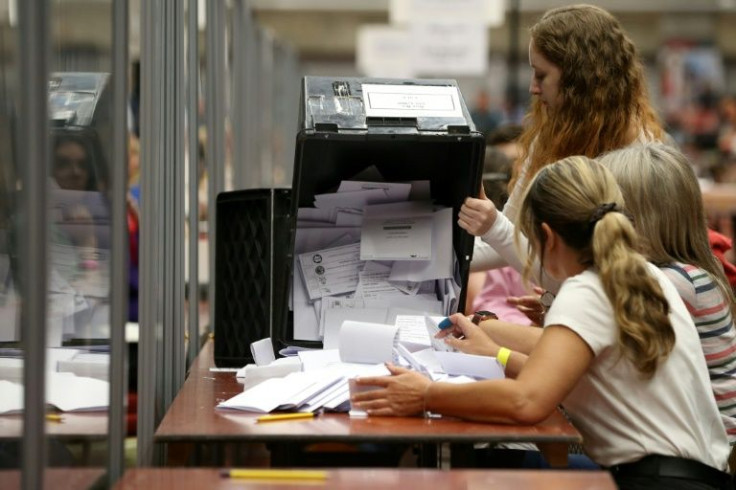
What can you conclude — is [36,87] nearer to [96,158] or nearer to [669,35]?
[96,158]

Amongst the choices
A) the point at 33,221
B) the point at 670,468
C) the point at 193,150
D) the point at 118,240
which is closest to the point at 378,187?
the point at 118,240

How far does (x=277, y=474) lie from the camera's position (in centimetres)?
193

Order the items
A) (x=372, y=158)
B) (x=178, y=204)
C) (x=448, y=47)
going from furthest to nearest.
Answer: (x=448, y=47), (x=178, y=204), (x=372, y=158)

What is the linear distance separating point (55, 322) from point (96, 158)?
372 mm

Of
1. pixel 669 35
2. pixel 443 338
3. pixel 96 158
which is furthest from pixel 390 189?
pixel 669 35

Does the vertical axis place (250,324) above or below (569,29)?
below

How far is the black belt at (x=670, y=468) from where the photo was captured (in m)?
2.36

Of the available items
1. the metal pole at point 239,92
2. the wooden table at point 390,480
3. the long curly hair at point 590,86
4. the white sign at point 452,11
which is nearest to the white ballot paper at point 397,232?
the long curly hair at point 590,86

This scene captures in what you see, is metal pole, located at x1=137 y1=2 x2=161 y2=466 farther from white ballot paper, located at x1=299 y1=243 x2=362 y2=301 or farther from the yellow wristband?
the yellow wristband

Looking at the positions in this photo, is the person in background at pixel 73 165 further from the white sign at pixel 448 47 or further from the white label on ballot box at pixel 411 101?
the white sign at pixel 448 47

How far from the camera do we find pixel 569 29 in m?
3.32

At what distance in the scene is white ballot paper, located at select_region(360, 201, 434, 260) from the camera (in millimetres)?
3076

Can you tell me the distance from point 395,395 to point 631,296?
Answer: 1.62 feet

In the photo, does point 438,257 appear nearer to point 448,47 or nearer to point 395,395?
point 395,395
